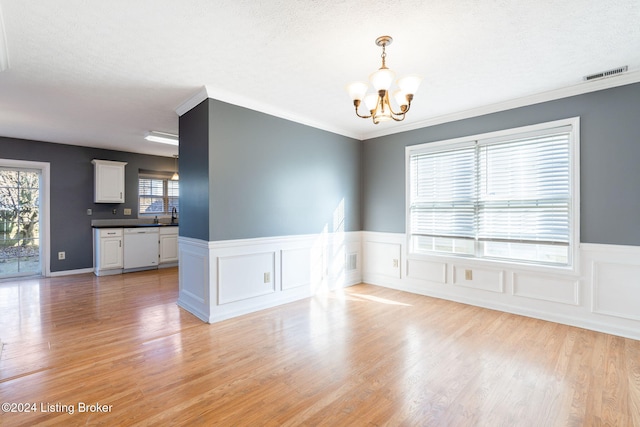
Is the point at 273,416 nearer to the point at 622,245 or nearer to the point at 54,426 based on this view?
the point at 54,426

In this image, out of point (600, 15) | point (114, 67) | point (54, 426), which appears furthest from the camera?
point (114, 67)

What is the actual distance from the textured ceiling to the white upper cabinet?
2.13m

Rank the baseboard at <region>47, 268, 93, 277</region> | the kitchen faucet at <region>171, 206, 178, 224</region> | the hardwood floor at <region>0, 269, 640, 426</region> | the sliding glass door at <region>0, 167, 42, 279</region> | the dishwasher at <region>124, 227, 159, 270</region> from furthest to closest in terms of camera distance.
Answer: the kitchen faucet at <region>171, 206, 178, 224</region>
the dishwasher at <region>124, 227, 159, 270</region>
the baseboard at <region>47, 268, 93, 277</region>
the sliding glass door at <region>0, 167, 42, 279</region>
the hardwood floor at <region>0, 269, 640, 426</region>

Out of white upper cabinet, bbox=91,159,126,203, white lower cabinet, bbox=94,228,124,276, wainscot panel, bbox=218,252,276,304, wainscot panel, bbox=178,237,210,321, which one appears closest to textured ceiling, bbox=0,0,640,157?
wainscot panel, bbox=178,237,210,321

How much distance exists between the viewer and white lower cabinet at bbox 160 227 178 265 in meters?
6.52

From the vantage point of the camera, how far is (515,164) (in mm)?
3742

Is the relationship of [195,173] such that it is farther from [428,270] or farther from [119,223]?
[119,223]

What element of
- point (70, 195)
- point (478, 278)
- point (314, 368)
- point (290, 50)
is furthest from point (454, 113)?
point (70, 195)

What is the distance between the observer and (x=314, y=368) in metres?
2.43

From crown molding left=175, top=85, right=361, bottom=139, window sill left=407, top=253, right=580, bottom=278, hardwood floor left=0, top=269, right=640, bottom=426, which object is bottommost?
hardwood floor left=0, top=269, right=640, bottom=426

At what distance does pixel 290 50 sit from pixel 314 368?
2.64 m

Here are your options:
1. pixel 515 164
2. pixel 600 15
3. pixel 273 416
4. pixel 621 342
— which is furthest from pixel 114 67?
pixel 621 342

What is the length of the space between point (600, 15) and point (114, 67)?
3.92 meters

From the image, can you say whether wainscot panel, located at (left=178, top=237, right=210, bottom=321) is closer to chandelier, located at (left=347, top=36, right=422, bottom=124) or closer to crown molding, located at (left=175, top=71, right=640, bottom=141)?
crown molding, located at (left=175, top=71, right=640, bottom=141)
